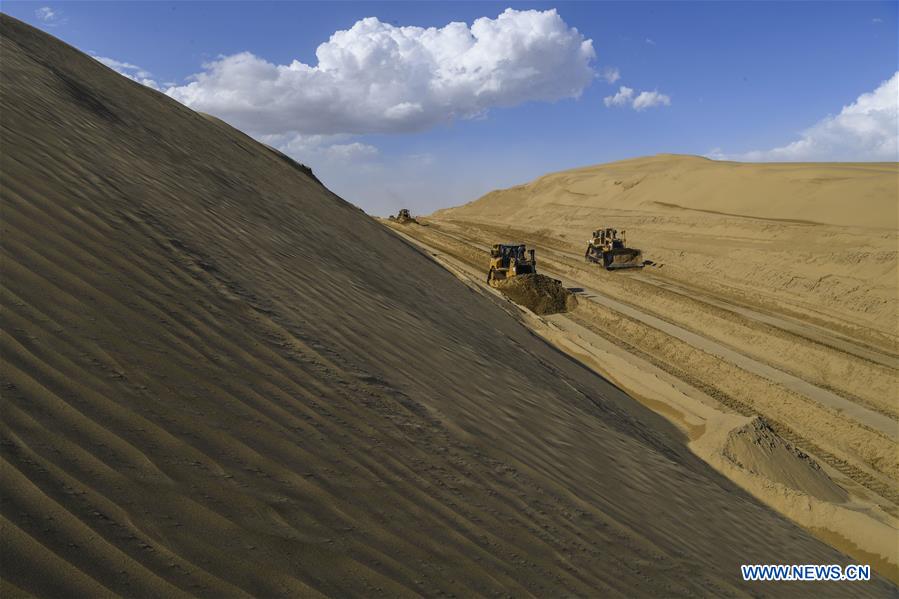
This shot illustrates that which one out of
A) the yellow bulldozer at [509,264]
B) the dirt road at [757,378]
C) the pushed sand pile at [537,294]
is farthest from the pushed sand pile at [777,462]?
the yellow bulldozer at [509,264]

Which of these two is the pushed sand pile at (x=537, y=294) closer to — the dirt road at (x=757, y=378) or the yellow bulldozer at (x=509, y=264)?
the yellow bulldozer at (x=509, y=264)

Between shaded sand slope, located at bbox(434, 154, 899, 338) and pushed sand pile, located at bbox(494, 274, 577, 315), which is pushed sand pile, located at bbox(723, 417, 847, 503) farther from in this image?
pushed sand pile, located at bbox(494, 274, 577, 315)

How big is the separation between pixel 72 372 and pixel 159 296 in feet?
3.67

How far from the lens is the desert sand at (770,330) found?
320 inches

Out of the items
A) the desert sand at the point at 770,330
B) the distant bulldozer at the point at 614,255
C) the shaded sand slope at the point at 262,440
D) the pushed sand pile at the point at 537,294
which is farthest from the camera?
the distant bulldozer at the point at 614,255

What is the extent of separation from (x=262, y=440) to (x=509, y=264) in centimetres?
1718

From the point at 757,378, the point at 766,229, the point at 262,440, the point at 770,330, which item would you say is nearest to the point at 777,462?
the point at 757,378

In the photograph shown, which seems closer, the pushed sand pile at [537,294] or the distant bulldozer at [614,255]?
the pushed sand pile at [537,294]

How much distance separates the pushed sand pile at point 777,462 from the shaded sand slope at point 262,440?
133cm

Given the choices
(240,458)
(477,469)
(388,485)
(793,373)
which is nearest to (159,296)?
(240,458)

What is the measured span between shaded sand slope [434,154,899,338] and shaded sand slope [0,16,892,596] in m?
13.4

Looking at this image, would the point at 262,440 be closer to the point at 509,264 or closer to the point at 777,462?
the point at 777,462

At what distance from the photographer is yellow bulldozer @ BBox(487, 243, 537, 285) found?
63.1 feet

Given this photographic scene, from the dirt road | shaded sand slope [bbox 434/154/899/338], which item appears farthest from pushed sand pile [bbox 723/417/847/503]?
shaded sand slope [bbox 434/154/899/338]
